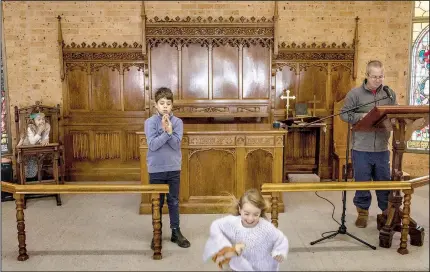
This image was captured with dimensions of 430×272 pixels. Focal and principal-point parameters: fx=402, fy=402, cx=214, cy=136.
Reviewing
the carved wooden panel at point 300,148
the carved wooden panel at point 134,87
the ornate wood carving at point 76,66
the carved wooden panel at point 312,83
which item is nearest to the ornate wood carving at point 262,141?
the carved wooden panel at point 300,148

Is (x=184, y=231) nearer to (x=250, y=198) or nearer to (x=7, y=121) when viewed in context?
(x=250, y=198)

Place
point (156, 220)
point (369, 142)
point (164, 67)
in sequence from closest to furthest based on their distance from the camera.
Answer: point (156, 220)
point (369, 142)
point (164, 67)

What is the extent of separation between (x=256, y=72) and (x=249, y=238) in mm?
4718

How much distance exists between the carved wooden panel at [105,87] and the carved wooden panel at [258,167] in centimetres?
313

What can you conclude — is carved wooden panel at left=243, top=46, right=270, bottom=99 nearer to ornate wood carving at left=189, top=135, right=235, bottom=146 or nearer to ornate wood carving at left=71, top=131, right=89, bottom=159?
ornate wood carving at left=189, top=135, right=235, bottom=146

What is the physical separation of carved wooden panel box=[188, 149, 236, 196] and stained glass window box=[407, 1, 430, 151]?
3.87m

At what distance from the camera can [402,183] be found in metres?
3.40

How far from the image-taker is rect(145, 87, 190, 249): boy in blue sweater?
3660 millimetres

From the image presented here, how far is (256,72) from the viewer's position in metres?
6.92

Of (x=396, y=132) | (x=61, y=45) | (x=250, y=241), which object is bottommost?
(x=250, y=241)

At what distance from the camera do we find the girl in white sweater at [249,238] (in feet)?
8.17

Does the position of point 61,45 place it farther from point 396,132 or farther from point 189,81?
point 396,132

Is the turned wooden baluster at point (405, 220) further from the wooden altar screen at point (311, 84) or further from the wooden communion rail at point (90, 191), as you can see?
the wooden altar screen at point (311, 84)

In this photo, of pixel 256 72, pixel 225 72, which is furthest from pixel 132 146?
pixel 256 72
